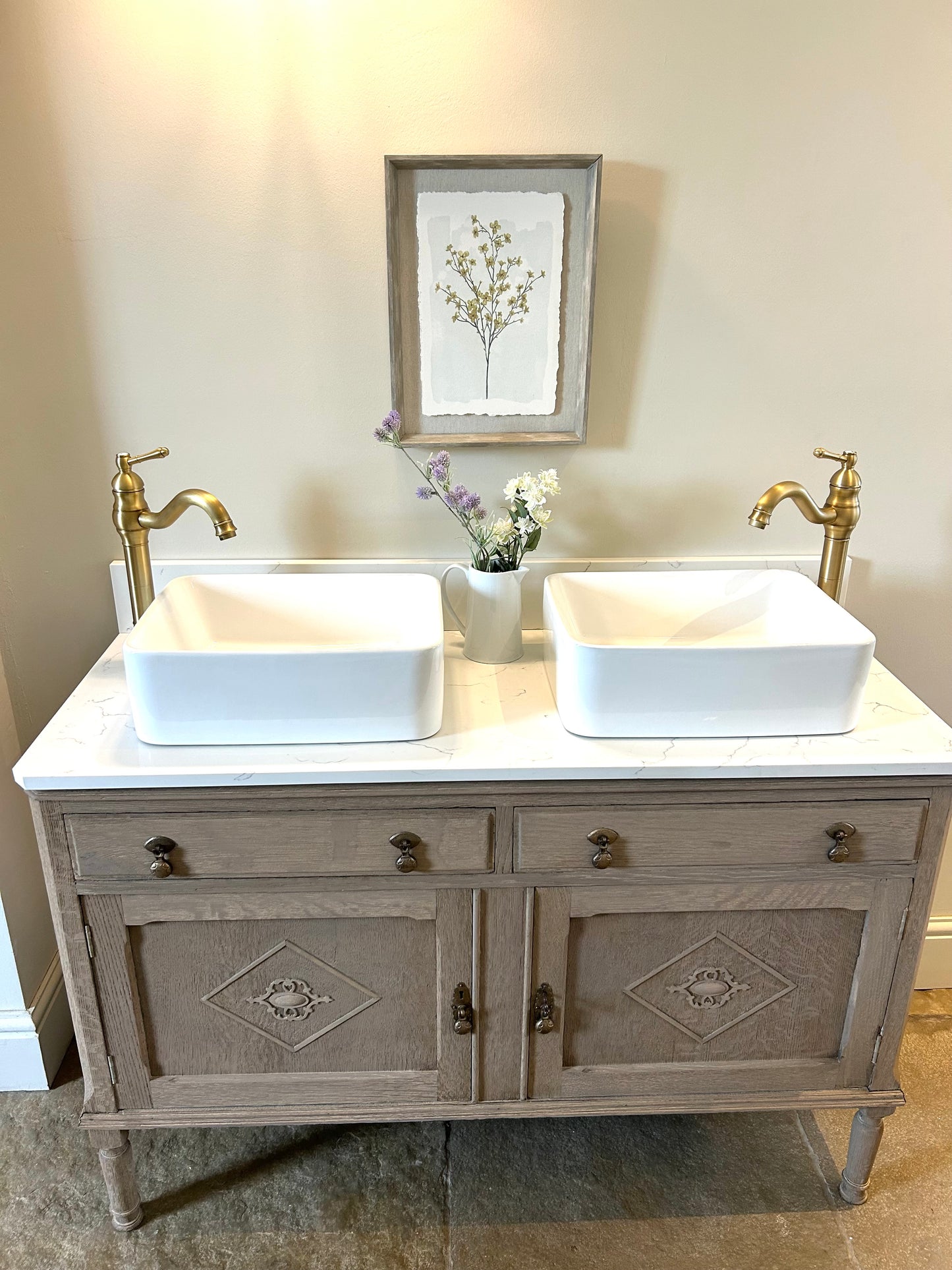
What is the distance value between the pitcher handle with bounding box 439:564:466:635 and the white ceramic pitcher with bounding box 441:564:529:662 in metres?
0.05

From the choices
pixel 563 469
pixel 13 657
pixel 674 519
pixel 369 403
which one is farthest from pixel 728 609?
pixel 13 657

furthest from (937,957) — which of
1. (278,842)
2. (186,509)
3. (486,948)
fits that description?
(186,509)

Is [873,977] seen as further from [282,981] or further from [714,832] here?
[282,981]

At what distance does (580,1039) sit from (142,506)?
1083 mm

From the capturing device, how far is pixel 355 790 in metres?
1.24

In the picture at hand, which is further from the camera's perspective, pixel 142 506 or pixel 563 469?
pixel 563 469

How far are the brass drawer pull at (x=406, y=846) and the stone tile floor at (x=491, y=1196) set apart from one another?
69 centimetres

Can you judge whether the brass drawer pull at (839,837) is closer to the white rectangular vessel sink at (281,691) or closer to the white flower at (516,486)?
the white rectangular vessel sink at (281,691)

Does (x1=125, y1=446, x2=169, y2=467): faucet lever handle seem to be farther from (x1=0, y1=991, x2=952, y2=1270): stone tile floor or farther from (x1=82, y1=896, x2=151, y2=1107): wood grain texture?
(x1=0, y1=991, x2=952, y2=1270): stone tile floor

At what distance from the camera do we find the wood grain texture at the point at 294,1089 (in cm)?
140

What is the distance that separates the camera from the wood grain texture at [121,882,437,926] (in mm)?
1288

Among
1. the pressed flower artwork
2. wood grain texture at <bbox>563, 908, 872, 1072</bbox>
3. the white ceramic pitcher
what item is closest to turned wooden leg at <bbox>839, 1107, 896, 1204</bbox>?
wood grain texture at <bbox>563, 908, 872, 1072</bbox>

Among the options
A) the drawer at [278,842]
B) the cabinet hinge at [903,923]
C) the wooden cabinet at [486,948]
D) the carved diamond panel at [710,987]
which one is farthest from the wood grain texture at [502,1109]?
the drawer at [278,842]

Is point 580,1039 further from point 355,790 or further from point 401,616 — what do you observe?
point 401,616
